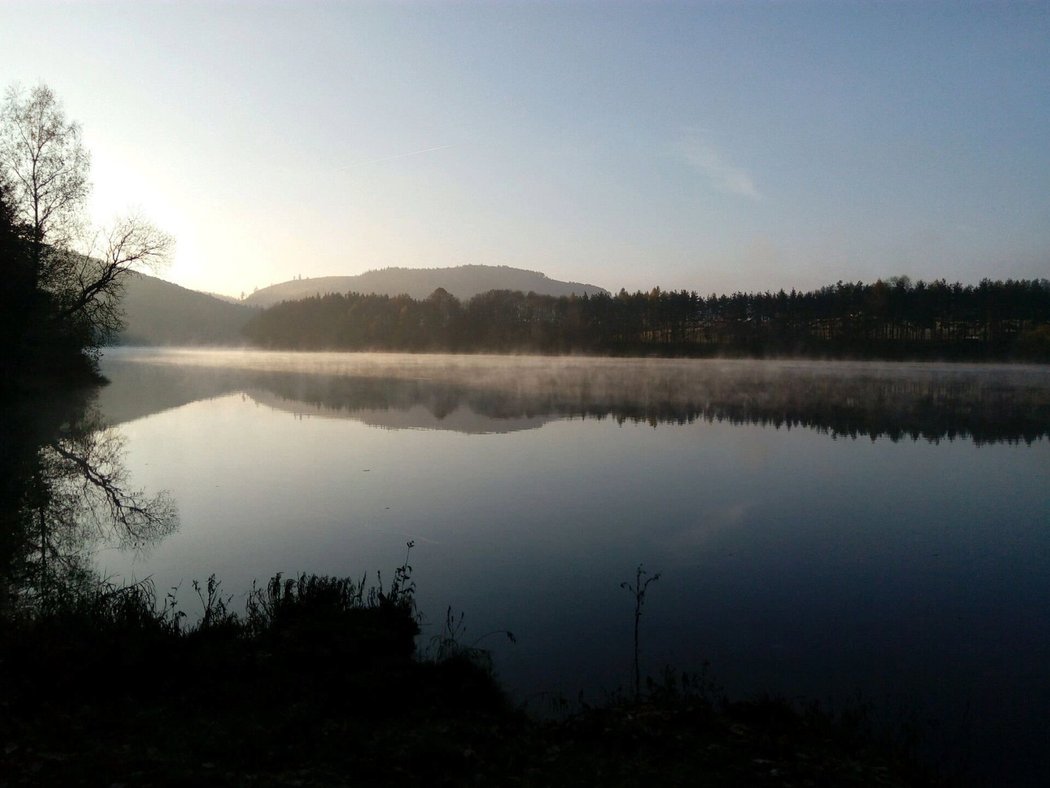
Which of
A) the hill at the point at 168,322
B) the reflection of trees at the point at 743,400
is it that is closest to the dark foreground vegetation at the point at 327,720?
the reflection of trees at the point at 743,400

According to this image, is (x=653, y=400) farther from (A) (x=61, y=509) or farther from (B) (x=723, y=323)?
(B) (x=723, y=323)

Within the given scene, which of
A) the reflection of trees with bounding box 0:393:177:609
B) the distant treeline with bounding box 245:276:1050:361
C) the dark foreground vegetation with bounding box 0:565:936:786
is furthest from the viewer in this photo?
the distant treeline with bounding box 245:276:1050:361

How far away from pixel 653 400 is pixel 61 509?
26.6 metres

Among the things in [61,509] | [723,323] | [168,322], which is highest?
[168,322]

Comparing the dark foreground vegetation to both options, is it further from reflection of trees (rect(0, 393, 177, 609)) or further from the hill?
the hill

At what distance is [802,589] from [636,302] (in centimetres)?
9946

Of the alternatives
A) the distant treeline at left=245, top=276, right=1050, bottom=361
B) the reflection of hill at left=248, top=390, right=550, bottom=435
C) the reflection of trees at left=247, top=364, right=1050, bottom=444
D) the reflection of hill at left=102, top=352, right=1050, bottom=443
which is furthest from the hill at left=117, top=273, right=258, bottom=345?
the reflection of hill at left=248, top=390, right=550, bottom=435

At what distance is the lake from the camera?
22.6 ft

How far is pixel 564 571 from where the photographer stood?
9688 millimetres

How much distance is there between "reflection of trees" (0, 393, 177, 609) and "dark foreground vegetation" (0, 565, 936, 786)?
185 centimetres

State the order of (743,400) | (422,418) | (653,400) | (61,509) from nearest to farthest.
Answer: (61,509)
(422,418)
(653,400)
(743,400)

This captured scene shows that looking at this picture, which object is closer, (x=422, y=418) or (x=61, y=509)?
(x=61, y=509)

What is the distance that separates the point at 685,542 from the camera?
11055mm

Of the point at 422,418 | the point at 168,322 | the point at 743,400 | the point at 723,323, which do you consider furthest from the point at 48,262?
the point at 168,322
